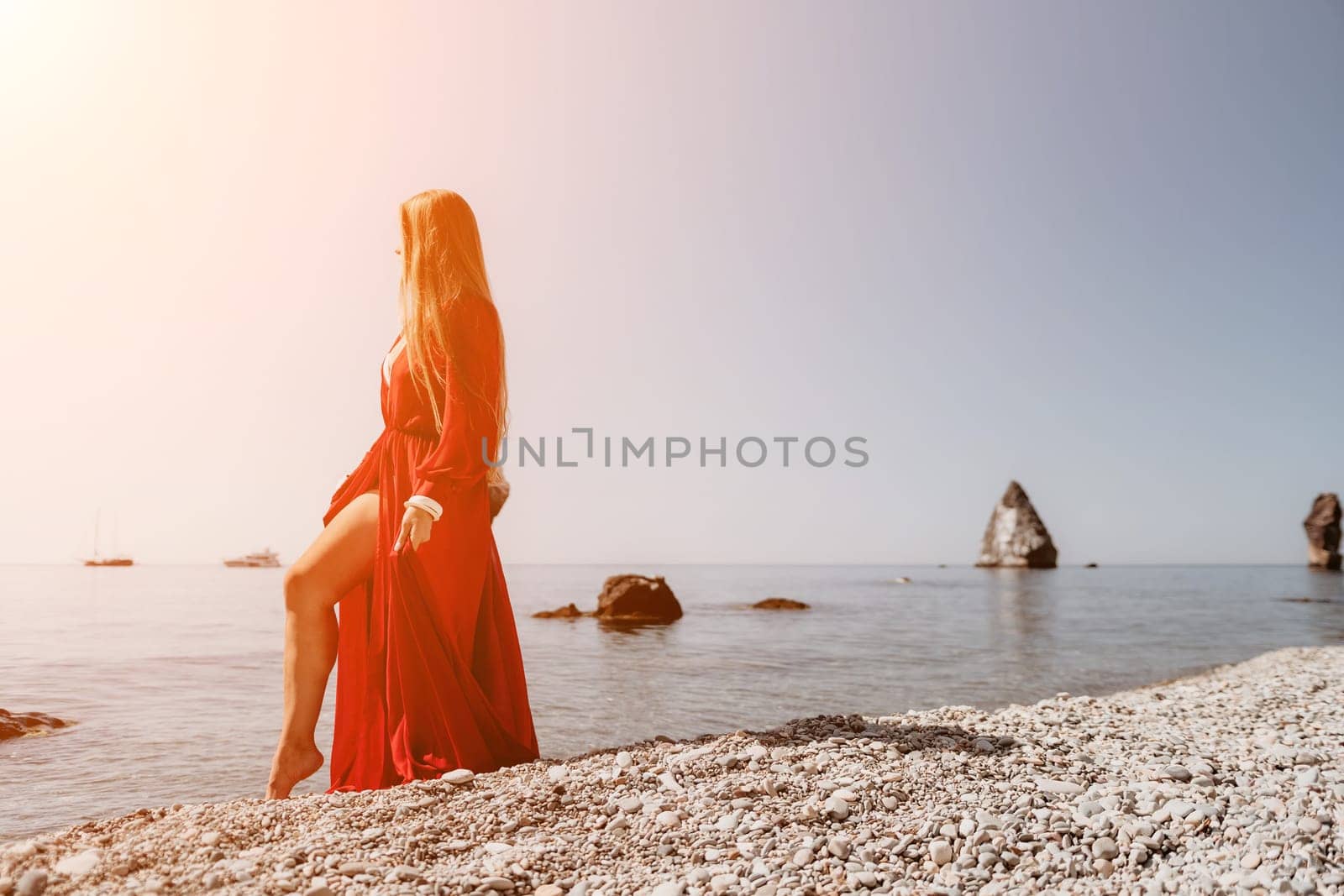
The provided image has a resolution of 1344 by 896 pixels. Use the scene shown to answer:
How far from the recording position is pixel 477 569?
4453 millimetres

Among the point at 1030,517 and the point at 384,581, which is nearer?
the point at 384,581

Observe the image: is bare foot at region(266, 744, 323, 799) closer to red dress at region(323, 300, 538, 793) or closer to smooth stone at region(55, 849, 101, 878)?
red dress at region(323, 300, 538, 793)

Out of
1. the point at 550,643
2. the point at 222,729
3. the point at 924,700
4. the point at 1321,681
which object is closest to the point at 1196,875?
the point at 924,700

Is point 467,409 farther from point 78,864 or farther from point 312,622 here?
point 78,864

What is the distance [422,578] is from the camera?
422 cm

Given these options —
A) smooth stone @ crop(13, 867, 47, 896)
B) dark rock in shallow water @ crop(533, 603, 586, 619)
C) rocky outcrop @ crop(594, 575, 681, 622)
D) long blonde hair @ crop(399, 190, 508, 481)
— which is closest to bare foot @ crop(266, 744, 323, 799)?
smooth stone @ crop(13, 867, 47, 896)

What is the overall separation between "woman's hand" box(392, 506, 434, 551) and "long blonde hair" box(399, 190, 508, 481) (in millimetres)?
519

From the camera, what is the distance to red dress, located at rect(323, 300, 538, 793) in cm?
414

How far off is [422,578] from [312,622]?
2.15 feet

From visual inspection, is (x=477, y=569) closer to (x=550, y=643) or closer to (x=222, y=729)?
(x=222, y=729)

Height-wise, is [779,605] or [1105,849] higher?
[1105,849]

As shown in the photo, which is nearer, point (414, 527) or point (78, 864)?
point (78, 864)

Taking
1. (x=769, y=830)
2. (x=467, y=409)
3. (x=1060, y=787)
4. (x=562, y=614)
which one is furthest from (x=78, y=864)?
(x=562, y=614)

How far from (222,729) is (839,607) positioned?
2778 centimetres
